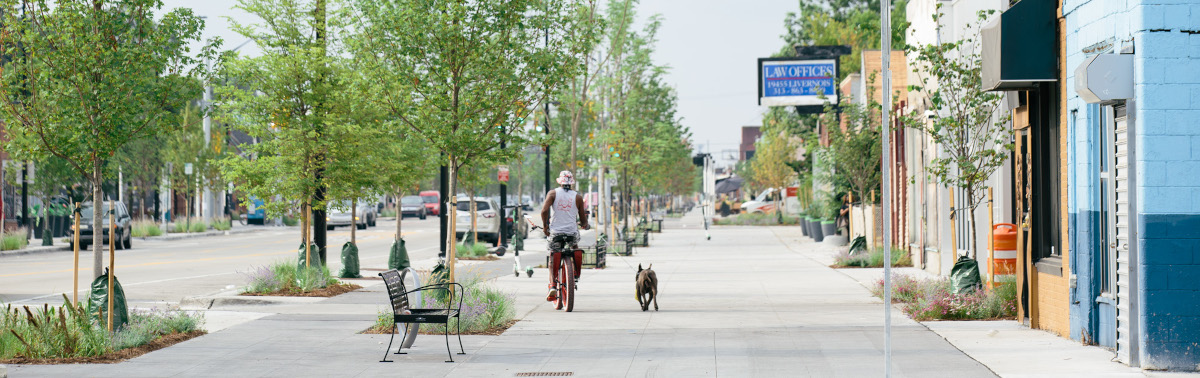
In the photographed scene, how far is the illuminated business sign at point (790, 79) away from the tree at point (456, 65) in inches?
1304

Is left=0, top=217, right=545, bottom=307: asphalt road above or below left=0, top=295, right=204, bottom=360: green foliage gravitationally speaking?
below

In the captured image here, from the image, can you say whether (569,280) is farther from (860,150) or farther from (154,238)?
(154,238)

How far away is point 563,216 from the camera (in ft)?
50.7

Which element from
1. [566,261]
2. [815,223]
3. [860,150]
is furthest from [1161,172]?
[815,223]

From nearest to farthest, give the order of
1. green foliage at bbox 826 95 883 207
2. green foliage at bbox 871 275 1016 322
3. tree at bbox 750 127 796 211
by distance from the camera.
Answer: green foliage at bbox 871 275 1016 322 → green foliage at bbox 826 95 883 207 → tree at bbox 750 127 796 211

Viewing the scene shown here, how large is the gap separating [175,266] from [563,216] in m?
14.0

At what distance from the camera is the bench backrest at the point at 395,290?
35.8 ft

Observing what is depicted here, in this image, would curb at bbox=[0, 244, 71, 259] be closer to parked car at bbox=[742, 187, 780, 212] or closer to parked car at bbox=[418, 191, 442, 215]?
parked car at bbox=[742, 187, 780, 212]

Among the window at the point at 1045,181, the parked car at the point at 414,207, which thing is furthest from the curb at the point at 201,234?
the window at the point at 1045,181

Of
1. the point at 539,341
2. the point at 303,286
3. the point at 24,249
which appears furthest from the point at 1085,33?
the point at 24,249

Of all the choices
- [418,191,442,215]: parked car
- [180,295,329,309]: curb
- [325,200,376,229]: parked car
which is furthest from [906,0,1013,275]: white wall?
[418,191,442,215]: parked car

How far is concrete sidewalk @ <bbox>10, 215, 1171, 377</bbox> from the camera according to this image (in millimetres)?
10000

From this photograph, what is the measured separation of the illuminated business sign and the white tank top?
3283 cm

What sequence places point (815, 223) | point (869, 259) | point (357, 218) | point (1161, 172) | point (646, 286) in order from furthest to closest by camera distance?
point (357, 218)
point (815, 223)
point (869, 259)
point (646, 286)
point (1161, 172)
